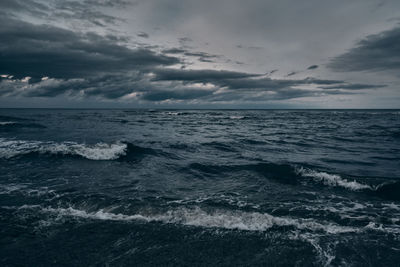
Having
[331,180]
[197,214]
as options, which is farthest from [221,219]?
[331,180]

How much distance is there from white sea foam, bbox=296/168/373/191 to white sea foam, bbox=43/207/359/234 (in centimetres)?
443

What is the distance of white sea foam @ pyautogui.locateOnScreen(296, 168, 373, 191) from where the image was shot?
10345 mm

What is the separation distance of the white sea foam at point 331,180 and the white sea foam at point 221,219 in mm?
4429

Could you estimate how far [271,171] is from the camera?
→ 42.1ft

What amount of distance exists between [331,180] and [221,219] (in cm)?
708

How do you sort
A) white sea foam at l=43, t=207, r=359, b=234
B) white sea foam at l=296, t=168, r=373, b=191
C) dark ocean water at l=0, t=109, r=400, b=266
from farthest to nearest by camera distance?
white sea foam at l=296, t=168, r=373, b=191 < white sea foam at l=43, t=207, r=359, b=234 < dark ocean water at l=0, t=109, r=400, b=266

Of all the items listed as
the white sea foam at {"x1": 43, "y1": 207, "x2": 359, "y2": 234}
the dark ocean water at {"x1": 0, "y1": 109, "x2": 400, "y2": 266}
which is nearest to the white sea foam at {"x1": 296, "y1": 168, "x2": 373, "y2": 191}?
the dark ocean water at {"x1": 0, "y1": 109, "x2": 400, "y2": 266}

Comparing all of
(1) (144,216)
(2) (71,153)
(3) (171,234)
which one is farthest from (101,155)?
(3) (171,234)

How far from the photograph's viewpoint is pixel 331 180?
11062 mm

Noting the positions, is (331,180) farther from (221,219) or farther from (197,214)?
(197,214)

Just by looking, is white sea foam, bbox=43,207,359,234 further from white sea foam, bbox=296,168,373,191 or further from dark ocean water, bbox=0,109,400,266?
white sea foam, bbox=296,168,373,191

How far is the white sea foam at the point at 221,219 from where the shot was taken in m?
6.73

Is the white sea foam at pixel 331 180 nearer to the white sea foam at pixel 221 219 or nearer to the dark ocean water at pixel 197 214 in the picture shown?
the dark ocean water at pixel 197 214

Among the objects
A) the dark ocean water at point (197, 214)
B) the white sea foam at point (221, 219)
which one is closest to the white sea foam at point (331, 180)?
the dark ocean water at point (197, 214)
